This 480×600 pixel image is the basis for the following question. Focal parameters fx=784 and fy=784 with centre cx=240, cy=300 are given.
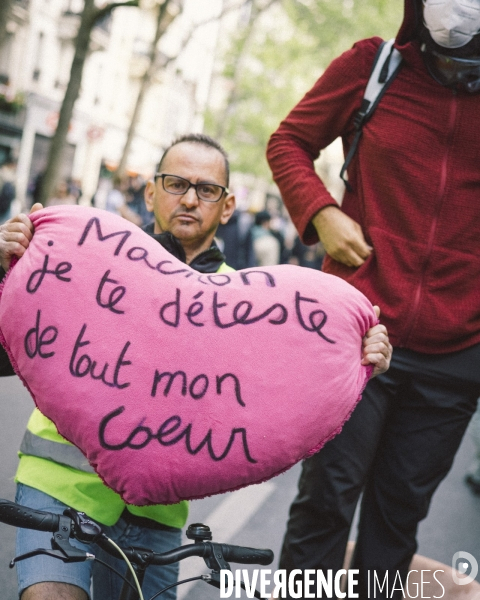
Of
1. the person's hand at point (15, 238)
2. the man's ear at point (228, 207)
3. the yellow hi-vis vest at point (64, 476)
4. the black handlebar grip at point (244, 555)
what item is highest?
the man's ear at point (228, 207)

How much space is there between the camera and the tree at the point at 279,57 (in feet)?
79.4

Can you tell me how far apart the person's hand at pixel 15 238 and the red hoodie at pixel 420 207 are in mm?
888

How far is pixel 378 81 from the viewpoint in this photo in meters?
2.34

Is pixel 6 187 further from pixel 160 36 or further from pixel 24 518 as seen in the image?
pixel 24 518

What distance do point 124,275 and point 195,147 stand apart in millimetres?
768

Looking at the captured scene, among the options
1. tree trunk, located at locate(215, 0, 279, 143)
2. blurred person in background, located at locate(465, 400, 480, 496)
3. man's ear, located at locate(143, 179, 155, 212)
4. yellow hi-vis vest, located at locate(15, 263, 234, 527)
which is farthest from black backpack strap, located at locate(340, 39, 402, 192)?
tree trunk, located at locate(215, 0, 279, 143)

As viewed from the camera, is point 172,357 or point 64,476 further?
point 64,476

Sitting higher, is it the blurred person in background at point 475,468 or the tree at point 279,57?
the tree at point 279,57

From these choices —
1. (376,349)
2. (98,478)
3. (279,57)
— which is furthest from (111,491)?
(279,57)

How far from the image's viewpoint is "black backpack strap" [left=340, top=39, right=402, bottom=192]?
7.64ft

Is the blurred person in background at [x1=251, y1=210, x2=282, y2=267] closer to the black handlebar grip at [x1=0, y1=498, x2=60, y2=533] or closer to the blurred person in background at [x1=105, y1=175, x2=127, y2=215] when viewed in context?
the blurred person in background at [x1=105, y1=175, x2=127, y2=215]

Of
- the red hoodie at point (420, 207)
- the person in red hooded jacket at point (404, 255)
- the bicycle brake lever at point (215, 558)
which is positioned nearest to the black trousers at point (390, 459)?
the person in red hooded jacket at point (404, 255)

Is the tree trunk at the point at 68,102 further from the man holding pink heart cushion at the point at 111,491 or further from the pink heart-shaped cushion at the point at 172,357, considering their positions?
the pink heart-shaped cushion at the point at 172,357

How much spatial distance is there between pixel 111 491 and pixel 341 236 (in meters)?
0.97
